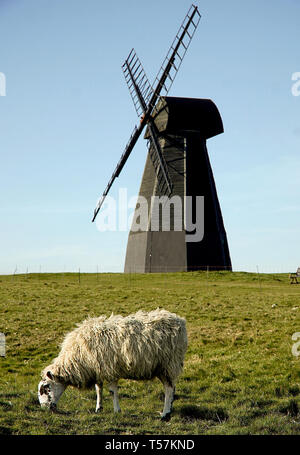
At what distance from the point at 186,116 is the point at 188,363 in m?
28.8

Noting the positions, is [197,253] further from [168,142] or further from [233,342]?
[233,342]

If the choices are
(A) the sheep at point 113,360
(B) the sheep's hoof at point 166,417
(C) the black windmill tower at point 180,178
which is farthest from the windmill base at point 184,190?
(B) the sheep's hoof at point 166,417

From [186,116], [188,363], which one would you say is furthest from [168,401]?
[186,116]

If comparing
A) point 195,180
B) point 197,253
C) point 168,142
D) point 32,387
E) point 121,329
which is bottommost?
point 32,387

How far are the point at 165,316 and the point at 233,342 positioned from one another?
7.36 meters

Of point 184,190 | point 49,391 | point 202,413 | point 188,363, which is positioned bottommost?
point 202,413

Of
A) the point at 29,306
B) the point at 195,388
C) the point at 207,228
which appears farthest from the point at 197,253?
the point at 195,388

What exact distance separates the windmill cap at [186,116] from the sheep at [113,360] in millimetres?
31186

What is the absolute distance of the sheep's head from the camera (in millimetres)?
10023

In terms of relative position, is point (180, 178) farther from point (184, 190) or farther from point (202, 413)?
point (202, 413)

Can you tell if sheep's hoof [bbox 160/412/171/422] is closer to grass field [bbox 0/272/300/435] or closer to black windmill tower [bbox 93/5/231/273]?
grass field [bbox 0/272/300/435]

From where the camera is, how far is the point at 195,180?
134 feet

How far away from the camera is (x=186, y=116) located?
40.4 metres

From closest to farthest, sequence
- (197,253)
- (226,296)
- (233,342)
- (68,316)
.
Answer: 1. (233,342)
2. (68,316)
3. (226,296)
4. (197,253)
